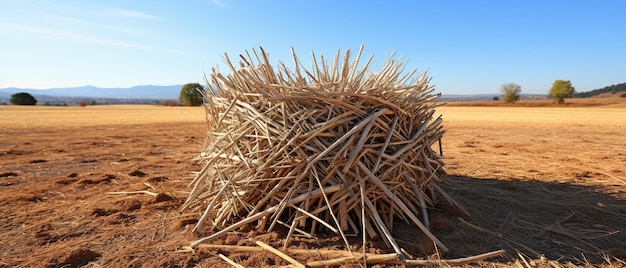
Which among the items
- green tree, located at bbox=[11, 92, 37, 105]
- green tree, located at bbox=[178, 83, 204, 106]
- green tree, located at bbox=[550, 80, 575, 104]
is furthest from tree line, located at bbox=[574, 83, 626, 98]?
green tree, located at bbox=[11, 92, 37, 105]

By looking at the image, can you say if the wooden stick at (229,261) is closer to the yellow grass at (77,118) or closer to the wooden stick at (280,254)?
the wooden stick at (280,254)

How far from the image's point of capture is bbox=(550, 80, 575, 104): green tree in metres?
69.2

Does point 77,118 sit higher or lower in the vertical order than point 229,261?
lower

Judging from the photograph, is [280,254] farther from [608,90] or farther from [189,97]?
[608,90]

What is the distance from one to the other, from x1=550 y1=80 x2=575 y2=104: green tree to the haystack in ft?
263

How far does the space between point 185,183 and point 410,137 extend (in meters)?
3.14

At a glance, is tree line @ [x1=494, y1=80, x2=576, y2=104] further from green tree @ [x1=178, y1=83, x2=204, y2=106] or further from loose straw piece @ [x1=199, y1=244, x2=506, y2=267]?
loose straw piece @ [x1=199, y1=244, x2=506, y2=267]

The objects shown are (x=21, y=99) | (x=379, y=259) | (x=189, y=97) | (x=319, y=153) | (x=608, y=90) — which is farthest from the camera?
(x=608, y=90)

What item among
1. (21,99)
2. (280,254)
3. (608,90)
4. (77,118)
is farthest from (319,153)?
(608,90)

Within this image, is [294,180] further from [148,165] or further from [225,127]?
[148,165]

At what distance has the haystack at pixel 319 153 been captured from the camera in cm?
262

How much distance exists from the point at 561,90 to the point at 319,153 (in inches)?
3366

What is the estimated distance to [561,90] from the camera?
7025 cm

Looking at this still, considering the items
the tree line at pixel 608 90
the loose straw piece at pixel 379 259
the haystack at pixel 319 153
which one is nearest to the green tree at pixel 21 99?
the haystack at pixel 319 153
